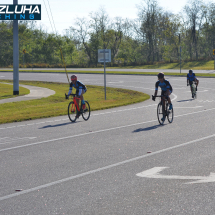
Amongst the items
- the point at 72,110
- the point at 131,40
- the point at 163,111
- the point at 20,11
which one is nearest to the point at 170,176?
the point at 163,111

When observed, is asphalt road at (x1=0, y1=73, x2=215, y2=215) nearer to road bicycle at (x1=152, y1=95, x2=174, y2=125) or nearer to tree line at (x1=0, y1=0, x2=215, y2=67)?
road bicycle at (x1=152, y1=95, x2=174, y2=125)

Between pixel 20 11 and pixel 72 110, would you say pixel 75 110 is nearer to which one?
pixel 72 110

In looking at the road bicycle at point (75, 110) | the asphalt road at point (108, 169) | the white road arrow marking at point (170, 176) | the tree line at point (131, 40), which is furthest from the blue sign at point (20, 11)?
the tree line at point (131, 40)

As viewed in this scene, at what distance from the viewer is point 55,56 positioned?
9281cm

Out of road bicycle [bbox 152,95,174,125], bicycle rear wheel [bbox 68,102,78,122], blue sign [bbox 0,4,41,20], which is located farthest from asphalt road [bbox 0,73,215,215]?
blue sign [bbox 0,4,41,20]

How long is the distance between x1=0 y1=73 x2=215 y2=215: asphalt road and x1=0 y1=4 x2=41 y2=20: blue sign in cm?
1186

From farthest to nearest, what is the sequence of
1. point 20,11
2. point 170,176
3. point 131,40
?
point 131,40 < point 20,11 < point 170,176

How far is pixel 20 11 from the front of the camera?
2277 cm

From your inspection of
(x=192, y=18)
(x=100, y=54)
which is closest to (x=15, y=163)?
(x=100, y=54)

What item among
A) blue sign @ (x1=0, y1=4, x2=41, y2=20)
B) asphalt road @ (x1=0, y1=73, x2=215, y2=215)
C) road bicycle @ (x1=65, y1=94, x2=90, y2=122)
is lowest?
asphalt road @ (x1=0, y1=73, x2=215, y2=215)

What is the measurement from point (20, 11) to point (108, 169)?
18182 mm

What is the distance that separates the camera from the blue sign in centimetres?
2261

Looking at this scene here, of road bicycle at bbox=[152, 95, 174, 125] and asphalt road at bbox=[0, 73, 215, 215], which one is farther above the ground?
road bicycle at bbox=[152, 95, 174, 125]

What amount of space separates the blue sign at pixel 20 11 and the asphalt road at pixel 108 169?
38.9 feet
